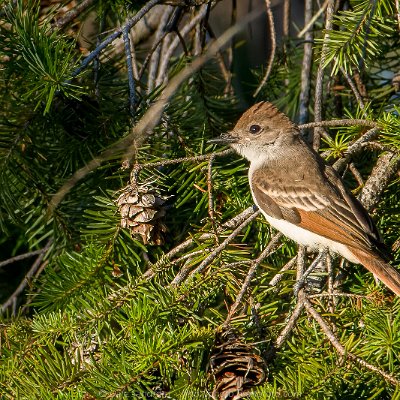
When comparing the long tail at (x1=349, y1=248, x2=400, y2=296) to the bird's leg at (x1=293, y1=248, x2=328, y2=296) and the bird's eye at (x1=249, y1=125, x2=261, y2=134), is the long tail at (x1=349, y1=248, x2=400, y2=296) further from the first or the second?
the bird's eye at (x1=249, y1=125, x2=261, y2=134)

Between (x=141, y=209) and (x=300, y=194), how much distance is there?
131 centimetres

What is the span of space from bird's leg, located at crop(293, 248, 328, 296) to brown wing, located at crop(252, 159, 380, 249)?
A: 0.22 metres

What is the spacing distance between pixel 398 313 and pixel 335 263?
0.89 meters

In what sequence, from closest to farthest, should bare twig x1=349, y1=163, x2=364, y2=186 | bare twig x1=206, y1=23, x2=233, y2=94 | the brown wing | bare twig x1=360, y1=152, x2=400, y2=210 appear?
bare twig x1=360, y1=152, x2=400, y2=210 → the brown wing → bare twig x1=349, y1=163, x2=364, y2=186 → bare twig x1=206, y1=23, x2=233, y2=94

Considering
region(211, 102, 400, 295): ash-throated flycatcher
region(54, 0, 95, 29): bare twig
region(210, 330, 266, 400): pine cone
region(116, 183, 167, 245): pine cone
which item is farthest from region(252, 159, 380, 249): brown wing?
region(54, 0, 95, 29): bare twig

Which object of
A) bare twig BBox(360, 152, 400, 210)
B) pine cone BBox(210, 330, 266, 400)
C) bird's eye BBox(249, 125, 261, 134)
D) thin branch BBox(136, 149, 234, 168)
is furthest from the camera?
bird's eye BBox(249, 125, 261, 134)

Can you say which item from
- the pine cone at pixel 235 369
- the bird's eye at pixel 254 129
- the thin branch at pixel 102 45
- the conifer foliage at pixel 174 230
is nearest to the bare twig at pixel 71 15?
the conifer foliage at pixel 174 230

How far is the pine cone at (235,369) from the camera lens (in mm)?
2311

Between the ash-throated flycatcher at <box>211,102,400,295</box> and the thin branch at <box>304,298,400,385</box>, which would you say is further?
the ash-throated flycatcher at <box>211,102,400,295</box>

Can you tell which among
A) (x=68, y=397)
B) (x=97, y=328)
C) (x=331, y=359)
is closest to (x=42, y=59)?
(x=97, y=328)

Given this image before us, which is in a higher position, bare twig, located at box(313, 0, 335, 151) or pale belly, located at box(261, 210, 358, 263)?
bare twig, located at box(313, 0, 335, 151)

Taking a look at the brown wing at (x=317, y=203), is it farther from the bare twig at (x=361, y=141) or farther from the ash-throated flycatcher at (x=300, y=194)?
the bare twig at (x=361, y=141)

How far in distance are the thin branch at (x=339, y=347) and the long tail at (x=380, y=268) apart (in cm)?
38

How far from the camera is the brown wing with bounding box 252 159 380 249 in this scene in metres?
3.36
